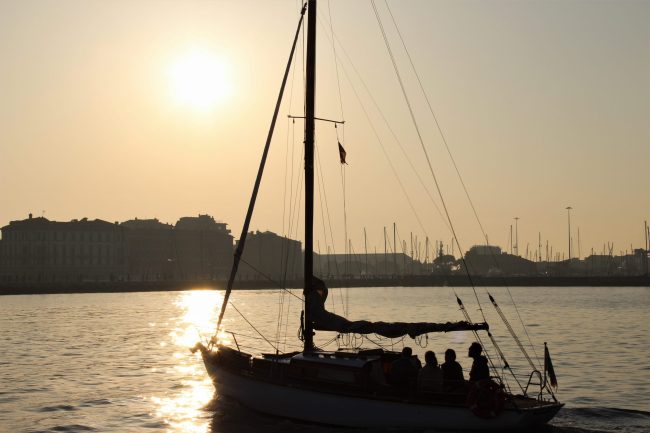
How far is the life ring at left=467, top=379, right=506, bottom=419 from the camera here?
75.9 ft

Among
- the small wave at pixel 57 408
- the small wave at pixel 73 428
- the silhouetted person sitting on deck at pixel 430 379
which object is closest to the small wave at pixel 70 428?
the small wave at pixel 73 428

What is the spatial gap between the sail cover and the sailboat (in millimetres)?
27

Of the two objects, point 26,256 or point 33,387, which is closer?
point 33,387

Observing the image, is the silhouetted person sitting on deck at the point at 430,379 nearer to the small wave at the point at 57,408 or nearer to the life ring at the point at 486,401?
the life ring at the point at 486,401

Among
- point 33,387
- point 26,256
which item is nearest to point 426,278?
point 26,256

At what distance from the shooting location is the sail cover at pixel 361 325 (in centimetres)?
2512

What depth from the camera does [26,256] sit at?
187 metres

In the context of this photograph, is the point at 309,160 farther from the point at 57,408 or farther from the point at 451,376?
the point at 57,408

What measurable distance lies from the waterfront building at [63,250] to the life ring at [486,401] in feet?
544

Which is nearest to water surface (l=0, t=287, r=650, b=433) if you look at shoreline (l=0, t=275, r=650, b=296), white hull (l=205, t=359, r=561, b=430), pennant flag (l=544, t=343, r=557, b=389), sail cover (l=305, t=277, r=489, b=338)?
white hull (l=205, t=359, r=561, b=430)

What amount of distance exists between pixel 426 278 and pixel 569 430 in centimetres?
16712

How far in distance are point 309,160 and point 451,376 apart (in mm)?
7394

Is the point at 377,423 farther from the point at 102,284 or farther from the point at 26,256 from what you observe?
the point at 26,256

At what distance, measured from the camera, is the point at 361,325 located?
2602 cm
